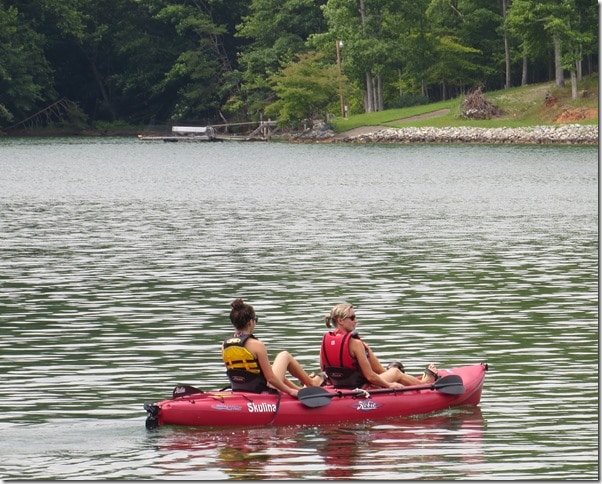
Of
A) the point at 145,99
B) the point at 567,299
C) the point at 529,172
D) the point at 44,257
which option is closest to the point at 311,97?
the point at 145,99

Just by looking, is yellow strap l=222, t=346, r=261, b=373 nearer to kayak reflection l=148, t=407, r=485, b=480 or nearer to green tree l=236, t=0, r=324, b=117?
kayak reflection l=148, t=407, r=485, b=480

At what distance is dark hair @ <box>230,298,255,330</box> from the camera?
645 inches

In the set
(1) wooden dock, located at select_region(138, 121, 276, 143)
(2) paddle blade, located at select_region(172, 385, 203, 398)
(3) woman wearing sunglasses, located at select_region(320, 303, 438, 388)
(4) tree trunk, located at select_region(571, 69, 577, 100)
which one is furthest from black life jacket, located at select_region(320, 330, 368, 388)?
(1) wooden dock, located at select_region(138, 121, 276, 143)

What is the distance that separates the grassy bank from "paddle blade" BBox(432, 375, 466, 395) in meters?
79.7

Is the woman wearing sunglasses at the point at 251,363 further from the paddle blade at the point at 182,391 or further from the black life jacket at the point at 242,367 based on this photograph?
the paddle blade at the point at 182,391

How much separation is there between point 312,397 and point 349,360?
0.73m

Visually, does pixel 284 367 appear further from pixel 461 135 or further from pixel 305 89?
pixel 305 89

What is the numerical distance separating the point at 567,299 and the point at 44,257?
509 inches

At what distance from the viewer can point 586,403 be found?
18188 millimetres

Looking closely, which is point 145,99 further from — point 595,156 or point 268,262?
point 268,262

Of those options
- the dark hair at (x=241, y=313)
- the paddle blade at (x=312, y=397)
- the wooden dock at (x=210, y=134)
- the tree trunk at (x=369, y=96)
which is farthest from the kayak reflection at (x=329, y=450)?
the wooden dock at (x=210, y=134)

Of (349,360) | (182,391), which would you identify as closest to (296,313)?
(349,360)

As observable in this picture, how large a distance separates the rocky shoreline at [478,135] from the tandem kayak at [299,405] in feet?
257

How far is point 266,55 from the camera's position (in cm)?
12550
